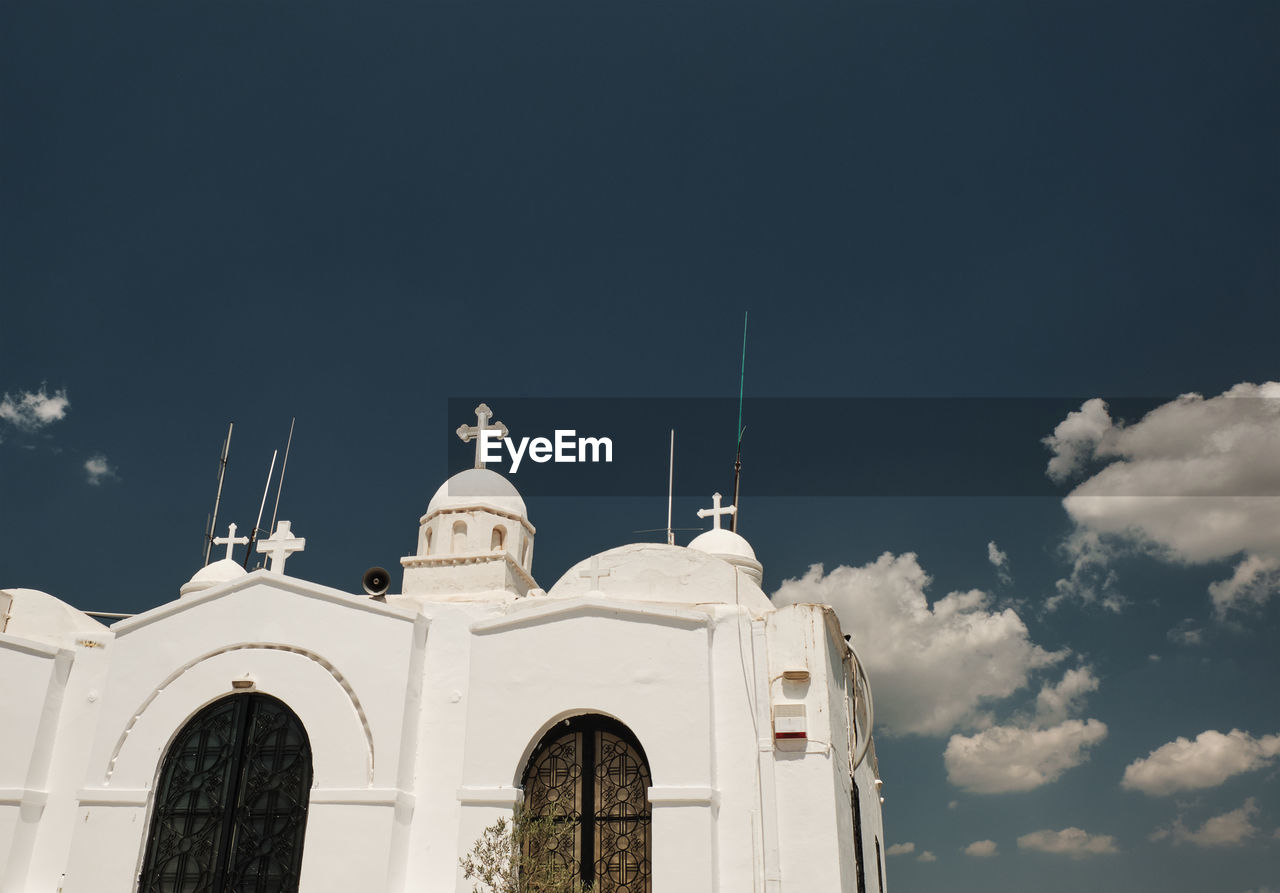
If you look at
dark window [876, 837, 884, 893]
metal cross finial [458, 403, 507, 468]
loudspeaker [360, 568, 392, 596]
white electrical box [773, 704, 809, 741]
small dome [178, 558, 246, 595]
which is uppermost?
metal cross finial [458, 403, 507, 468]

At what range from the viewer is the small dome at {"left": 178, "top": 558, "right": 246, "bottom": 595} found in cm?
2017

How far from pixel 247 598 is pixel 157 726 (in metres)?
1.98

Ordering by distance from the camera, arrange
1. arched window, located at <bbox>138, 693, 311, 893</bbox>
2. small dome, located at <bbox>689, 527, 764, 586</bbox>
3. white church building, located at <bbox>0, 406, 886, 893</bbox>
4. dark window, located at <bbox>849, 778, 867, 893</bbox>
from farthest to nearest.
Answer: small dome, located at <bbox>689, 527, 764, 586</bbox> < dark window, located at <bbox>849, 778, 867, 893</bbox> < arched window, located at <bbox>138, 693, 311, 893</bbox> < white church building, located at <bbox>0, 406, 886, 893</bbox>

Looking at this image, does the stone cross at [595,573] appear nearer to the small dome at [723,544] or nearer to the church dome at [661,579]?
the church dome at [661,579]

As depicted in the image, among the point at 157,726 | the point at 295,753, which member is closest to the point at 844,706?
the point at 295,753

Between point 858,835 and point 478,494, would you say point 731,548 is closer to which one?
point 478,494

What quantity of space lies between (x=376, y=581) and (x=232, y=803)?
328cm

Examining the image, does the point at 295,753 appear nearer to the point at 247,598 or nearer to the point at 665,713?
the point at 247,598

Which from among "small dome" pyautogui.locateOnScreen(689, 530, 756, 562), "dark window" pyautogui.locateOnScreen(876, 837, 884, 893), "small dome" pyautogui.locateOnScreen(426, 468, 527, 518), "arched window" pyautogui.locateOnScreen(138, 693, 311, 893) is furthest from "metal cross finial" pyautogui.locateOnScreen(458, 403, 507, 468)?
"dark window" pyautogui.locateOnScreen(876, 837, 884, 893)

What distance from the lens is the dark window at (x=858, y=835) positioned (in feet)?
44.8

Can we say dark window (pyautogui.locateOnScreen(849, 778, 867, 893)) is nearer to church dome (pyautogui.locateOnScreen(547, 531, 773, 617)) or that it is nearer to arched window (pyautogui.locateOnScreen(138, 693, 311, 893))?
church dome (pyautogui.locateOnScreen(547, 531, 773, 617))

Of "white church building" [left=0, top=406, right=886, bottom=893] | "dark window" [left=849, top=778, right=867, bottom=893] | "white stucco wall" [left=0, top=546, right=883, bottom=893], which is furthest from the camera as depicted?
"dark window" [left=849, top=778, right=867, bottom=893]

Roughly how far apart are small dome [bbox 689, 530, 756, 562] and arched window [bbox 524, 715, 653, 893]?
693 centimetres

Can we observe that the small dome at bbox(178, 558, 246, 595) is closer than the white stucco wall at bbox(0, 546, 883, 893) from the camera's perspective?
No
